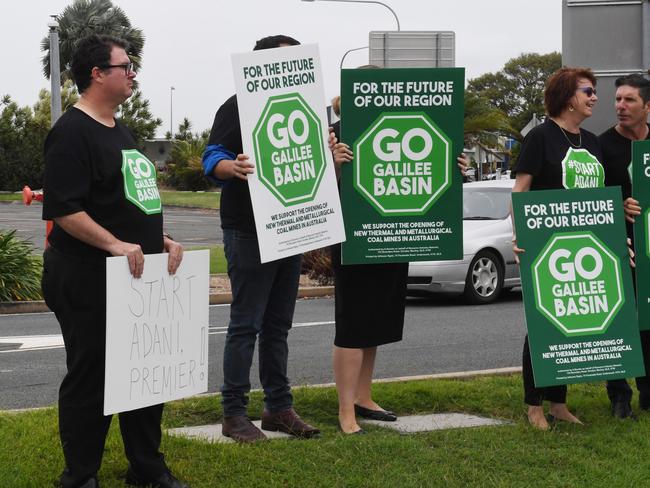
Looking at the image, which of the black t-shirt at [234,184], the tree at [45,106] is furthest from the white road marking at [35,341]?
the tree at [45,106]

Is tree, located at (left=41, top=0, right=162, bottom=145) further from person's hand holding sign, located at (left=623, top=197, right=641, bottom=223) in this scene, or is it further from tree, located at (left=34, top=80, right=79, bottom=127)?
person's hand holding sign, located at (left=623, top=197, right=641, bottom=223)

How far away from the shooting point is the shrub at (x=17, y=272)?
14.2 meters

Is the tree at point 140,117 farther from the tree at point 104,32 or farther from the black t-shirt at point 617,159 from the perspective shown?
the black t-shirt at point 617,159

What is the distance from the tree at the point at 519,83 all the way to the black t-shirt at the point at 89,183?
81.7 metres

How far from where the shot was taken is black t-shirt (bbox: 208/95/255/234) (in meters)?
5.15

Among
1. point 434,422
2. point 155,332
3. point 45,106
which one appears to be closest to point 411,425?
point 434,422

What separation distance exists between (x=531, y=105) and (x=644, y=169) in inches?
3158

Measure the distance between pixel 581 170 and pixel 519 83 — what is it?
8302 centimetres

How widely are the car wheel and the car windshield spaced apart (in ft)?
2.40

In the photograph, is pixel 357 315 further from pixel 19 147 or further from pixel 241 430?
pixel 19 147

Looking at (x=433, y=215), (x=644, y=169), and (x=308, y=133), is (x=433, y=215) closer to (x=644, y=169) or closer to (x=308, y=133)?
(x=308, y=133)

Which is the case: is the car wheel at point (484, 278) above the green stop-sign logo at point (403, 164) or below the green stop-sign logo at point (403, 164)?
below

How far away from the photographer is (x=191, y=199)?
156 feet

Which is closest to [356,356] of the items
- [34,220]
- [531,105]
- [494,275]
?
[494,275]
